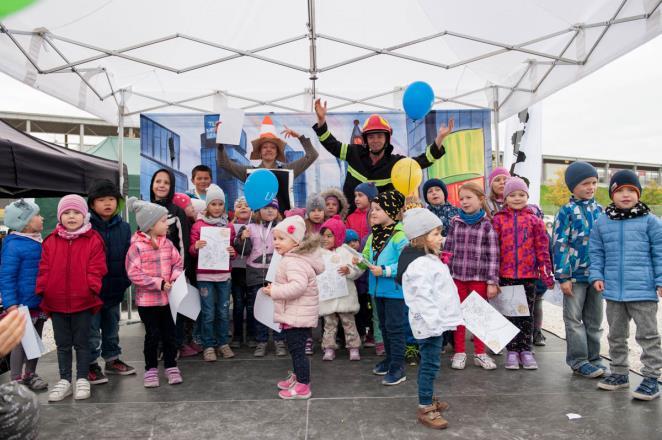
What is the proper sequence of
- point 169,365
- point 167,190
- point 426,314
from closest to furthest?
point 426,314 < point 169,365 < point 167,190

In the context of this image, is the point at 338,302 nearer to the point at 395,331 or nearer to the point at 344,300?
the point at 344,300

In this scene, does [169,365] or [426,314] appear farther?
[169,365]

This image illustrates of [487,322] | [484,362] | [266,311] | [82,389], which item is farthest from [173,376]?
[484,362]

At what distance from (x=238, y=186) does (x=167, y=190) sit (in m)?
2.32

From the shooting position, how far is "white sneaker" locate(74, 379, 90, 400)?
334 centimetres

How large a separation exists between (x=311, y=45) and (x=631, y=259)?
4.36 metres

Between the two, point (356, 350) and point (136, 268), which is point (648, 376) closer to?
point (356, 350)

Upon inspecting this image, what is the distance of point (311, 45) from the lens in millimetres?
5785

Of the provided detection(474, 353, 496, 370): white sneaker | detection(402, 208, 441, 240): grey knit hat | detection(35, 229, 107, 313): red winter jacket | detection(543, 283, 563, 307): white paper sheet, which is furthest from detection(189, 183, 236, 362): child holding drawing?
detection(543, 283, 563, 307): white paper sheet

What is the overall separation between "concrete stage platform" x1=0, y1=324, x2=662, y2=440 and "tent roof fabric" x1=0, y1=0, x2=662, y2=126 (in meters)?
3.42

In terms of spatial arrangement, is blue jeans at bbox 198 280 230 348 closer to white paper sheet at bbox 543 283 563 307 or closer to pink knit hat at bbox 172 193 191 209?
pink knit hat at bbox 172 193 191 209

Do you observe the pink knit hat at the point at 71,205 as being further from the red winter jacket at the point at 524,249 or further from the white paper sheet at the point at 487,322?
the red winter jacket at the point at 524,249

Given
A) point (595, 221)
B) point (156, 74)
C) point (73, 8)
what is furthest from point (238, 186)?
point (595, 221)

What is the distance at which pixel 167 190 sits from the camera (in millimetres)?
4066
